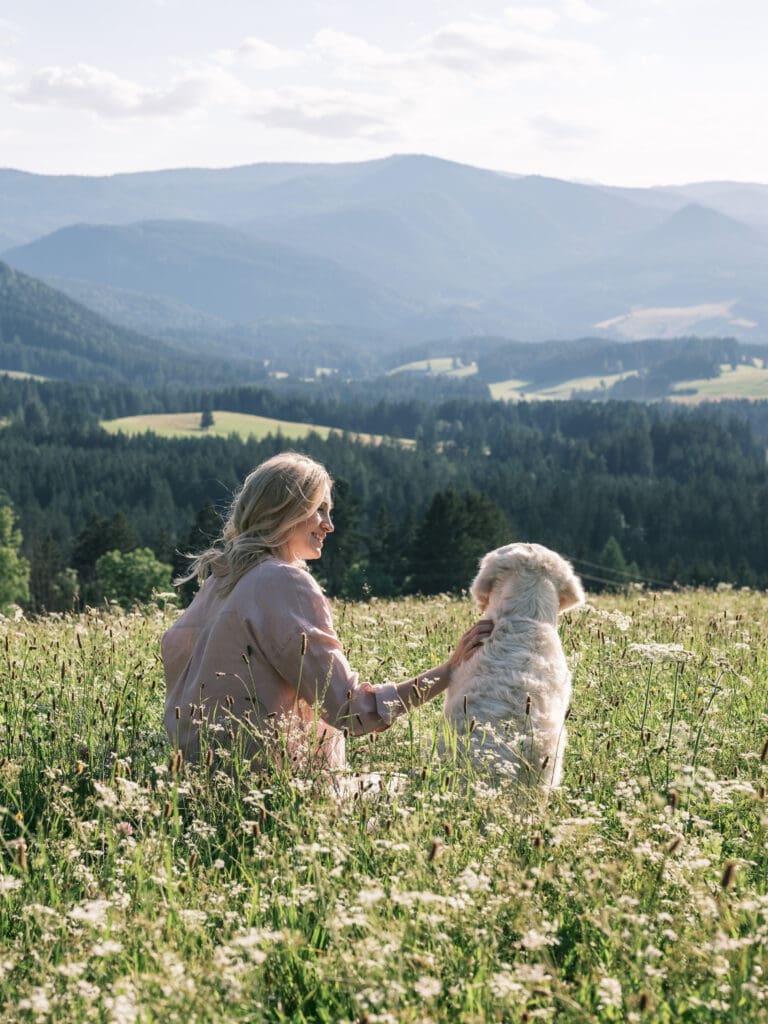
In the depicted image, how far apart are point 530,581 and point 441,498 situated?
217 ft

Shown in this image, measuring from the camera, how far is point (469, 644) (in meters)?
4.99

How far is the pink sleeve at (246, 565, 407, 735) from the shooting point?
14.6 feet

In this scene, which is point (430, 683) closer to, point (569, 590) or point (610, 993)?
point (569, 590)

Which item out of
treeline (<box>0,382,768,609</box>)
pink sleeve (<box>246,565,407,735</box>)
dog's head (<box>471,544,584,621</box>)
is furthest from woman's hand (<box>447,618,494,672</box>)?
treeline (<box>0,382,768,609</box>)

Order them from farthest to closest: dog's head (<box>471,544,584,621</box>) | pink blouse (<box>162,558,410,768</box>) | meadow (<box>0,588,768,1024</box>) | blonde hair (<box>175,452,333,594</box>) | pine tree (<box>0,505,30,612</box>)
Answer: pine tree (<box>0,505,30,612</box>), dog's head (<box>471,544,584,621</box>), blonde hair (<box>175,452,333,594</box>), pink blouse (<box>162,558,410,768</box>), meadow (<box>0,588,768,1024</box>)

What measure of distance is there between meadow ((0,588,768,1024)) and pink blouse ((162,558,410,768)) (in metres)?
0.22

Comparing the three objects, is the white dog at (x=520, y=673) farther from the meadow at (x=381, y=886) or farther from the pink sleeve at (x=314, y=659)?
the pink sleeve at (x=314, y=659)

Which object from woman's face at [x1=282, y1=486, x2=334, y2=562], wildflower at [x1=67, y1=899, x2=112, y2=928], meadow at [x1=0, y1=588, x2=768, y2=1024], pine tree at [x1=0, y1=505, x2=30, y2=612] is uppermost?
woman's face at [x1=282, y1=486, x2=334, y2=562]

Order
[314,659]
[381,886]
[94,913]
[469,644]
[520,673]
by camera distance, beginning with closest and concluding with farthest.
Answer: [94,913]
[381,886]
[314,659]
[520,673]
[469,644]

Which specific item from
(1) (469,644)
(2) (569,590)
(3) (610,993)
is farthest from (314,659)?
(3) (610,993)

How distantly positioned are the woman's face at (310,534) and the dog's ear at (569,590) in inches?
54.1

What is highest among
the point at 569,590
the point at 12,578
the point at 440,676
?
the point at 569,590

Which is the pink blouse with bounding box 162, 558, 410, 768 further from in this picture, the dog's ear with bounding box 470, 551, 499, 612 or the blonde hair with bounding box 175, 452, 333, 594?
the dog's ear with bounding box 470, 551, 499, 612

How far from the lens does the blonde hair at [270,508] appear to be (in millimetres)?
4691
